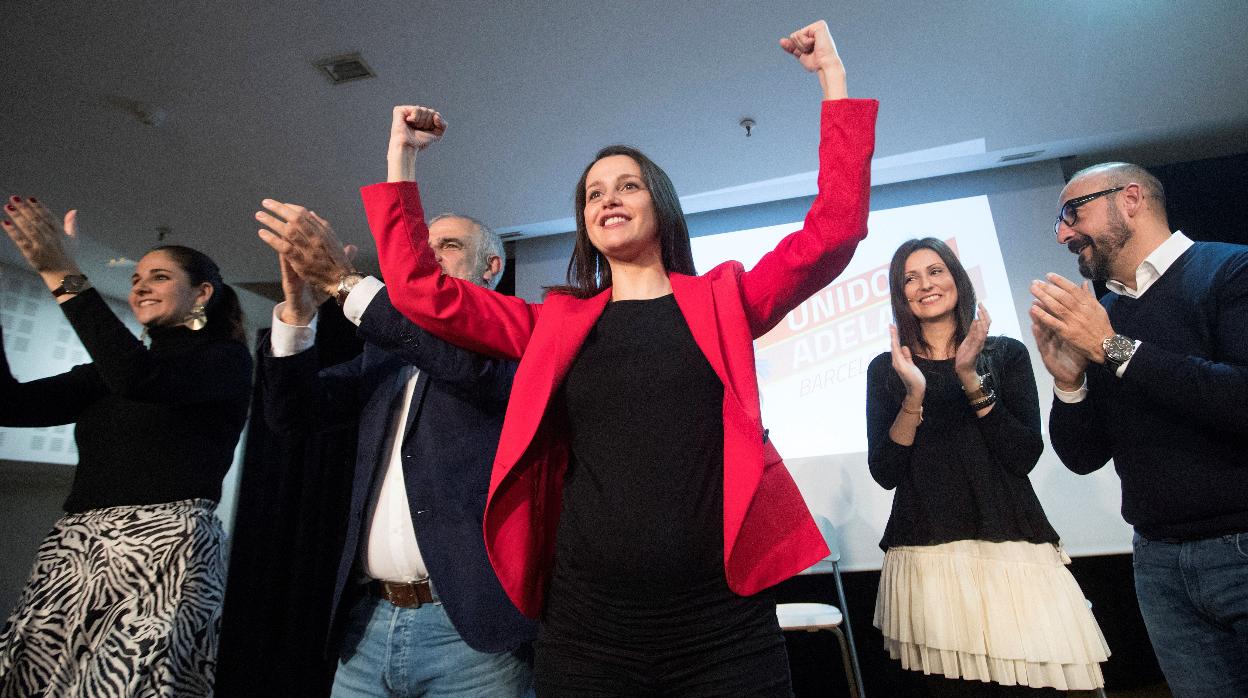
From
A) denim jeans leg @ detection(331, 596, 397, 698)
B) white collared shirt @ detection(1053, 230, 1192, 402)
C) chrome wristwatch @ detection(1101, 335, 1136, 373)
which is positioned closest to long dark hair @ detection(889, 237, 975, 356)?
white collared shirt @ detection(1053, 230, 1192, 402)

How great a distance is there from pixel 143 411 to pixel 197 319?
34cm

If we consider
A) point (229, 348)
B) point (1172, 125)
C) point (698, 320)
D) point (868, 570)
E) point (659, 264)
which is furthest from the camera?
point (1172, 125)

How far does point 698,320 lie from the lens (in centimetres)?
114

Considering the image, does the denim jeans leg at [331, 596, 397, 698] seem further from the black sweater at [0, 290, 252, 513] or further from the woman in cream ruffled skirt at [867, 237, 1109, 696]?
the woman in cream ruffled skirt at [867, 237, 1109, 696]

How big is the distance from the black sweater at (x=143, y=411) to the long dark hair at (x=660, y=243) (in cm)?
105

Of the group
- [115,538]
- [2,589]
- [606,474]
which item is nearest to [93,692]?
[115,538]

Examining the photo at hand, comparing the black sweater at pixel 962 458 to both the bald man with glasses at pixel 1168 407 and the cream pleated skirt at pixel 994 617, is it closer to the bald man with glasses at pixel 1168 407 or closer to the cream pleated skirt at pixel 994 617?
the cream pleated skirt at pixel 994 617

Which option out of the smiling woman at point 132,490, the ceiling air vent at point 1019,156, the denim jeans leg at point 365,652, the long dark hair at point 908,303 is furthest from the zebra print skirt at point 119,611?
the ceiling air vent at point 1019,156

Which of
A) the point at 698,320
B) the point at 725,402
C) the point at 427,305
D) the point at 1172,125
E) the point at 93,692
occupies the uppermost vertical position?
the point at 1172,125

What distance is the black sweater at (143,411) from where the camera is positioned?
1.63m

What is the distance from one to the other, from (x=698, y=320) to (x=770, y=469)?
272mm

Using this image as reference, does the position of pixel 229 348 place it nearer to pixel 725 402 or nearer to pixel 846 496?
pixel 725 402

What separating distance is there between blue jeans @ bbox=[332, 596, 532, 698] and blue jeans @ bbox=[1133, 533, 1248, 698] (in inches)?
60.1

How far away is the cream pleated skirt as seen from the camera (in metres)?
1.56
